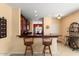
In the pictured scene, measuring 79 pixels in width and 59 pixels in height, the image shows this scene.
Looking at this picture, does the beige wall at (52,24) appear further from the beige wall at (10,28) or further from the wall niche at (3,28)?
the wall niche at (3,28)

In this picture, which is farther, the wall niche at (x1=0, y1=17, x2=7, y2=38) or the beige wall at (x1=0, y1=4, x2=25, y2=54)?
the wall niche at (x1=0, y1=17, x2=7, y2=38)

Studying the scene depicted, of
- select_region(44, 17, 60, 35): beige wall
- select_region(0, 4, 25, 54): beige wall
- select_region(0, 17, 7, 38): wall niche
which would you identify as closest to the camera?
select_region(44, 17, 60, 35): beige wall

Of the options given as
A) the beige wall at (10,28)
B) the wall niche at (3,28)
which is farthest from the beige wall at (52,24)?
the wall niche at (3,28)

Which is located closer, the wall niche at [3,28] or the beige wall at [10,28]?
the beige wall at [10,28]

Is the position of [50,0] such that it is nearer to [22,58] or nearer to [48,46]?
[22,58]

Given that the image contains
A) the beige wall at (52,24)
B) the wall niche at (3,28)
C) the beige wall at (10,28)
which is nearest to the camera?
the beige wall at (52,24)

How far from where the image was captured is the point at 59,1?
3.90 ft

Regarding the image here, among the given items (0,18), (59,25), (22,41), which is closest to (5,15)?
(0,18)

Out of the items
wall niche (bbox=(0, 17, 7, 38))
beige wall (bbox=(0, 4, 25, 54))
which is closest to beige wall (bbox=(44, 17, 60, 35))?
beige wall (bbox=(0, 4, 25, 54))

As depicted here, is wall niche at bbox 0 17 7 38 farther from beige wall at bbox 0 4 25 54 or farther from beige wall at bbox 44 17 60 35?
beige wall at bbox 44 17 60 35

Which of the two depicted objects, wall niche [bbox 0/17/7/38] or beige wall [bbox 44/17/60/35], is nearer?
beige wall [bbox 44/17/60/35]

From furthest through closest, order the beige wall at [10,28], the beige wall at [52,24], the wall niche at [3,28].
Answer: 1. the wall niche at [3,28]
2. the beige wall at [10,28]
3. the beige wall at [52,24]

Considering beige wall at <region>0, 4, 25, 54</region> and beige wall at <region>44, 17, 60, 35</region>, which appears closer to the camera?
beige wall at <region>44, 17, 60, 35</region>

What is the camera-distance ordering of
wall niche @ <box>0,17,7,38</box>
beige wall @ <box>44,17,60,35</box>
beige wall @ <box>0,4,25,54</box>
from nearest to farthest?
1. beige wall @ <box>44,17,60,35</box>
2. beige wall @ <box>0,4,25,54</box>
3. wall niche @ <box>0,17,7,38</box>
